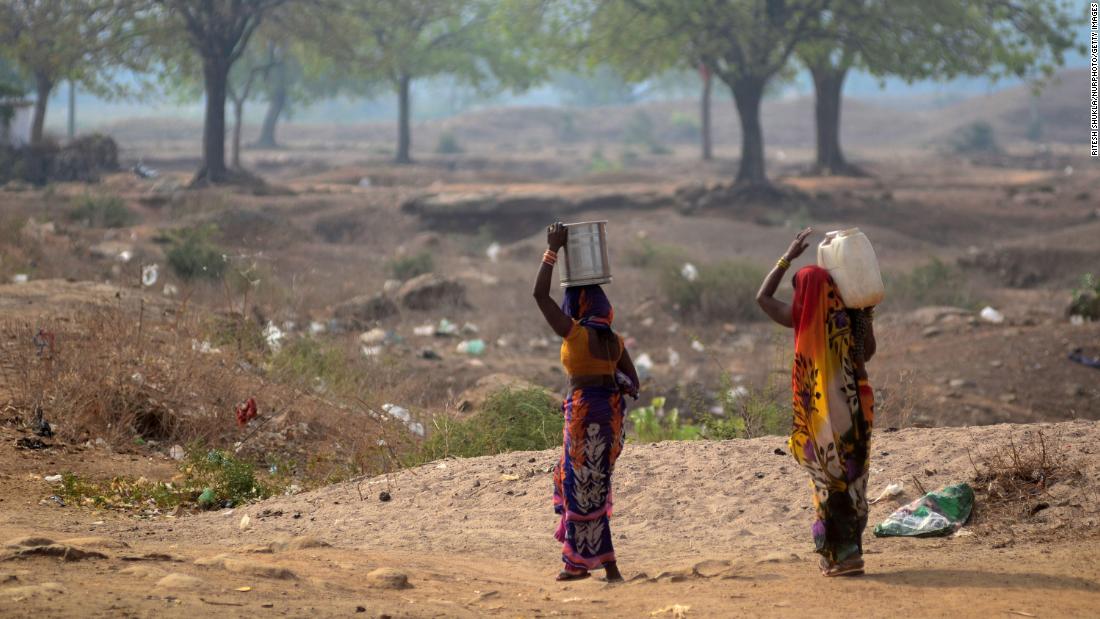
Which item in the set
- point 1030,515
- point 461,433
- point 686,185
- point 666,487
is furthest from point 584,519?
point 686,185

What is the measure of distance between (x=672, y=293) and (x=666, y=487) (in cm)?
914

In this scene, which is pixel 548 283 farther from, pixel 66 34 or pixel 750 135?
pixel 66 34

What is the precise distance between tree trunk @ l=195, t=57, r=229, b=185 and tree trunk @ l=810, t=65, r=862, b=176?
13.8 m

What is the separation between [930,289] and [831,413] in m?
12.0

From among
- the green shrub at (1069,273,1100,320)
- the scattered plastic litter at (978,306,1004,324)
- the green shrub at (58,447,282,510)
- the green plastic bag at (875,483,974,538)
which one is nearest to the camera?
the green plastic bag at (875,483,974,538)

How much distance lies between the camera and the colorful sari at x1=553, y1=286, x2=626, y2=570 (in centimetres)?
483

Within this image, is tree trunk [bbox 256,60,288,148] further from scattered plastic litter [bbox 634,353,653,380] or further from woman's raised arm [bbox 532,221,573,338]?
woman's raised arm [bbox 532,221,573,338]

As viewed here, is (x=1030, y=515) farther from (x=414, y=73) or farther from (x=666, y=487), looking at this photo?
(x=414, y=73)

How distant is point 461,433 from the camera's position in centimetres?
747

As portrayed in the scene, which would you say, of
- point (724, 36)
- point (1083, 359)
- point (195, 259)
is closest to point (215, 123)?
point (724, 36)

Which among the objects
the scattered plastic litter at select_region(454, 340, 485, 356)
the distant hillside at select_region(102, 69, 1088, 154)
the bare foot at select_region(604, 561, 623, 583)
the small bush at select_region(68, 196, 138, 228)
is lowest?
the scattered plastic litter at select_region(454, 340, 485, 356)

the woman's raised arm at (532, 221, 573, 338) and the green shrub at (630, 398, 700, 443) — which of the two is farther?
the green shrub at (630, 398, 700, 443)

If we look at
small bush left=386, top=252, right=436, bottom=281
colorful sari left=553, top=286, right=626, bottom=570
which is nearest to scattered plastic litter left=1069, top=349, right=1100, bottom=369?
colorful sari left=553, top=286, right=626, bottom=570

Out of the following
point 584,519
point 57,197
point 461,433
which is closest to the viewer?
point 584,519
